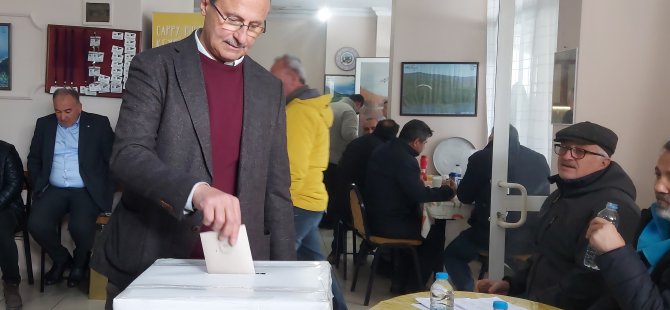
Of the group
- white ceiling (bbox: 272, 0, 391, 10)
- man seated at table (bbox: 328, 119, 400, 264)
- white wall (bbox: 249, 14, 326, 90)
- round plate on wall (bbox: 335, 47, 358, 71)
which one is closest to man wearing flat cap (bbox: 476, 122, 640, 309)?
man seated at table (bbox: 328, 119, 400, 264)

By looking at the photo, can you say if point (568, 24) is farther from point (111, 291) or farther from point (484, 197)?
point (111, 291)

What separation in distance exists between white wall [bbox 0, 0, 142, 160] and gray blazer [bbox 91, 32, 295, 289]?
3.71m

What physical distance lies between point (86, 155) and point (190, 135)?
11.7 ft

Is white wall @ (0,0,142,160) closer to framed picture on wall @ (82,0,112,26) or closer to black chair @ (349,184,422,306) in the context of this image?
framed picture on wall @ (82,0,112,26)

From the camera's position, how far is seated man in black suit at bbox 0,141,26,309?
13.6 ft

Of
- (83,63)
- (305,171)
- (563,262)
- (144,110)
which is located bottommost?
(563,262)

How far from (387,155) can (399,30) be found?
1.98 meters

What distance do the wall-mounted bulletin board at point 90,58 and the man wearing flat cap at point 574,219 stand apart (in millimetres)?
3341

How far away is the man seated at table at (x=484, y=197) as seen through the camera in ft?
10.3

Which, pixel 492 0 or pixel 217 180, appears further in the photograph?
pixel 492 0

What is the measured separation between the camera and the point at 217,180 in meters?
1.44

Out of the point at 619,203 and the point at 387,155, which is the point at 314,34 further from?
the point at 619,203

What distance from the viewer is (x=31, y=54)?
485cm

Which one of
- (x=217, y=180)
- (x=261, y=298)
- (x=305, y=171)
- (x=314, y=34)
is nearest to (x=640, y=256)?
(x=217, y=180)
